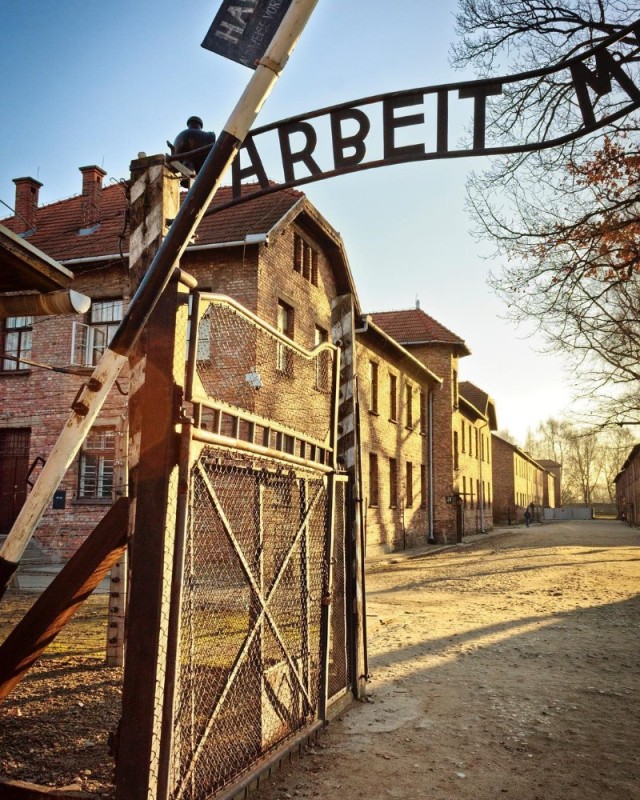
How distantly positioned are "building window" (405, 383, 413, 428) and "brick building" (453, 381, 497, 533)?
4.71m

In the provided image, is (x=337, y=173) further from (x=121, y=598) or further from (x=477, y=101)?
(x=121, y=598)

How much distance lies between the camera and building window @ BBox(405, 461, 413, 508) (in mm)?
27470

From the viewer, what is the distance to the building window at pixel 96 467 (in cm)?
1595

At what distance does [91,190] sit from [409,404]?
14431 mm

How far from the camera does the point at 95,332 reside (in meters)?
16.4

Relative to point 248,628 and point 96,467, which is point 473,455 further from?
point 248,628

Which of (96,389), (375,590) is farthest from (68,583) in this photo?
(375,590)

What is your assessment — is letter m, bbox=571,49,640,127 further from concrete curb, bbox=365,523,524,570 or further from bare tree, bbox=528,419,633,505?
bare tree, bbox=528,419,633,505

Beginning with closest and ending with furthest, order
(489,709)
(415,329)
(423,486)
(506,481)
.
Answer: (489,709)
(423,486)
(415,329)
(506,481)

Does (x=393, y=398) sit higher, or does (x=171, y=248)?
(x=393, y=398)

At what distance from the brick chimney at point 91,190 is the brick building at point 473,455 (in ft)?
62.1

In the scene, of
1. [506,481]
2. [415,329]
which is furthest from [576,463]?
[415,329]

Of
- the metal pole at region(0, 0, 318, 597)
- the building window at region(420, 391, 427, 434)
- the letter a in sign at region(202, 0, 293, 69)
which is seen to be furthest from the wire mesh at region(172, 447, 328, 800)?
the building window at region(420, 391, 427, 434)

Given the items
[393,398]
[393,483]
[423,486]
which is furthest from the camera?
[423,486]
